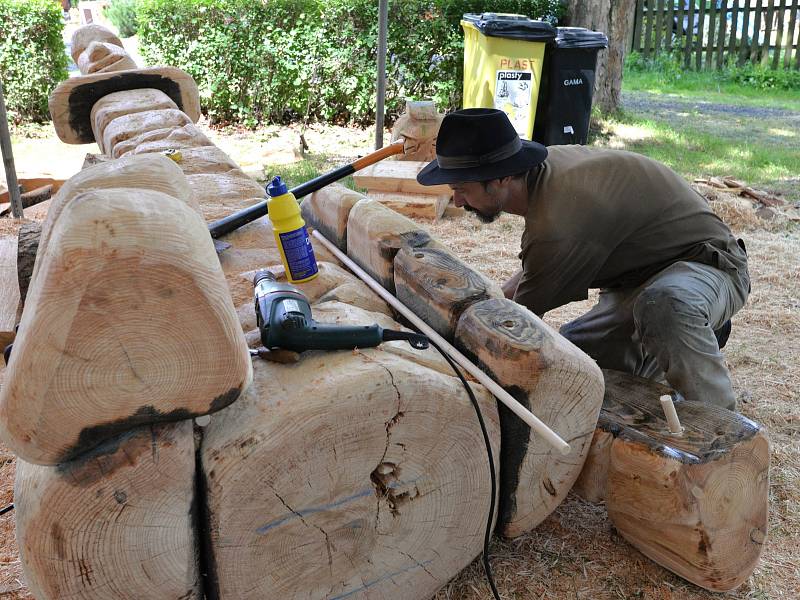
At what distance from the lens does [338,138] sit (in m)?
8.29

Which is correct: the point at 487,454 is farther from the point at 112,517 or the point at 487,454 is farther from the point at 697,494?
the point at 112,517

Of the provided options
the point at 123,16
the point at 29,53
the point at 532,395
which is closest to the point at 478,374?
the point at 532,395

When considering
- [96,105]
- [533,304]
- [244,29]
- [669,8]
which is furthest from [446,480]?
[669,8]

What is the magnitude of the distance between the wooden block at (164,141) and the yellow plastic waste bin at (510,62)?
11.4ft

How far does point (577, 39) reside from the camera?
22.2ft

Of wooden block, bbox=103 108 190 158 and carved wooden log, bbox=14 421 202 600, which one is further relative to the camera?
wooden block, bbox=103 108 190 158

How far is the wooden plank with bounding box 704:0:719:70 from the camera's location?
1138cm

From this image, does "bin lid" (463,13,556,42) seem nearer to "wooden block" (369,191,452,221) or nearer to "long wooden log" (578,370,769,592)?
"wooden block" (369,191,452,221)

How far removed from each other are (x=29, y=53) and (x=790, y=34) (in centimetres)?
1093

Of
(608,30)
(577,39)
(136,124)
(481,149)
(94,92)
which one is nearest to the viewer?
(481,149)

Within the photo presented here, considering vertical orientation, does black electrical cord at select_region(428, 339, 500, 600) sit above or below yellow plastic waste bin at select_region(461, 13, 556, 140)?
below

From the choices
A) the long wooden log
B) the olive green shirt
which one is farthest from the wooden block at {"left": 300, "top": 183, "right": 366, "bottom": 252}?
the long wooden log

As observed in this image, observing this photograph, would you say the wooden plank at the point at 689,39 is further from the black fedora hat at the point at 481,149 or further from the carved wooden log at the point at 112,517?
the carved wooden log at the point at 112,517

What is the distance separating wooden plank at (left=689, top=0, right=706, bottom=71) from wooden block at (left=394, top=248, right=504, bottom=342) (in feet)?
36.2
